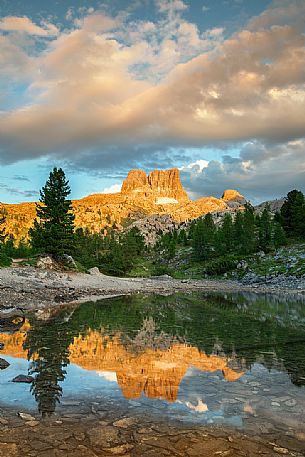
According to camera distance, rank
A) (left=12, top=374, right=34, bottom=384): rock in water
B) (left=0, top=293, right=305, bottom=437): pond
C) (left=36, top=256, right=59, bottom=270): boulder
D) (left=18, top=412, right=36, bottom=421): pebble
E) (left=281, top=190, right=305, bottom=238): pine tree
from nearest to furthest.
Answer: (left=18, top=412, right=36, bottom=421): pebble < (left=0, top=293, right=305, bottom=437): pond < (left=12, top=374, right=34, bottom=384): rock in water < (left=36, top=256, right=59, bottom=270): boulder < (left=281, top=190, right=305, bottom=238): pine tree

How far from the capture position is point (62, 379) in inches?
387

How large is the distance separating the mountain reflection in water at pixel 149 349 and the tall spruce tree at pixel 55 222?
31.8m

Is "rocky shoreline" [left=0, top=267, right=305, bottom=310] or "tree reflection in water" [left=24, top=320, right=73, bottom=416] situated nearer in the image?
"tree reflection in water" [left=24, top=320, right=73, bottom=416]

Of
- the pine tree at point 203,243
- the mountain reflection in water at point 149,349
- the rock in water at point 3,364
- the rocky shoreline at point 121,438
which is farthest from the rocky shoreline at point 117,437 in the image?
the pine tree at point 203,243

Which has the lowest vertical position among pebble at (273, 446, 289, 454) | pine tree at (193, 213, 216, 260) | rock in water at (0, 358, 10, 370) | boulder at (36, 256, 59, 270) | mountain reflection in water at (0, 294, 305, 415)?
mountain reflection in water at (0, 294, 305, 415)

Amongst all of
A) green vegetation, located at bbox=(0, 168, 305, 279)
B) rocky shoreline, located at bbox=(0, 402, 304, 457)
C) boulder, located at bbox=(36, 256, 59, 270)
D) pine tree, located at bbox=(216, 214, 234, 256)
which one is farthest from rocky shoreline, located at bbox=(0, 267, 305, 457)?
pine tree, located at bbox=(216, 214, 234, 256)

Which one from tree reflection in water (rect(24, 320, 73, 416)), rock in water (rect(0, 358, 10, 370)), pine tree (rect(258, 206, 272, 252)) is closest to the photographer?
tree reflection in water (rect(24, 320, 73, 416))

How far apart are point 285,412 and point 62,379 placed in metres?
5.73

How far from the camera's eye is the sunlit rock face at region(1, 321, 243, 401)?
366 inches

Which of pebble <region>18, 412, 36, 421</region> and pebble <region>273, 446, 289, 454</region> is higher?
pebble <region>18, 412, 36, 421</region>

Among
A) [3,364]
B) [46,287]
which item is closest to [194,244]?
[46,287]

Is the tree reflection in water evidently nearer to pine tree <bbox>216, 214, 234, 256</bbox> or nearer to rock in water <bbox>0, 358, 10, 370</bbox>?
rock in water <bbox>0, 358, 10, 370</bbox>

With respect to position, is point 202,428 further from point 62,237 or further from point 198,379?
point 62,237

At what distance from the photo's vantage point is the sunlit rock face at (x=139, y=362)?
9305 millimetres
